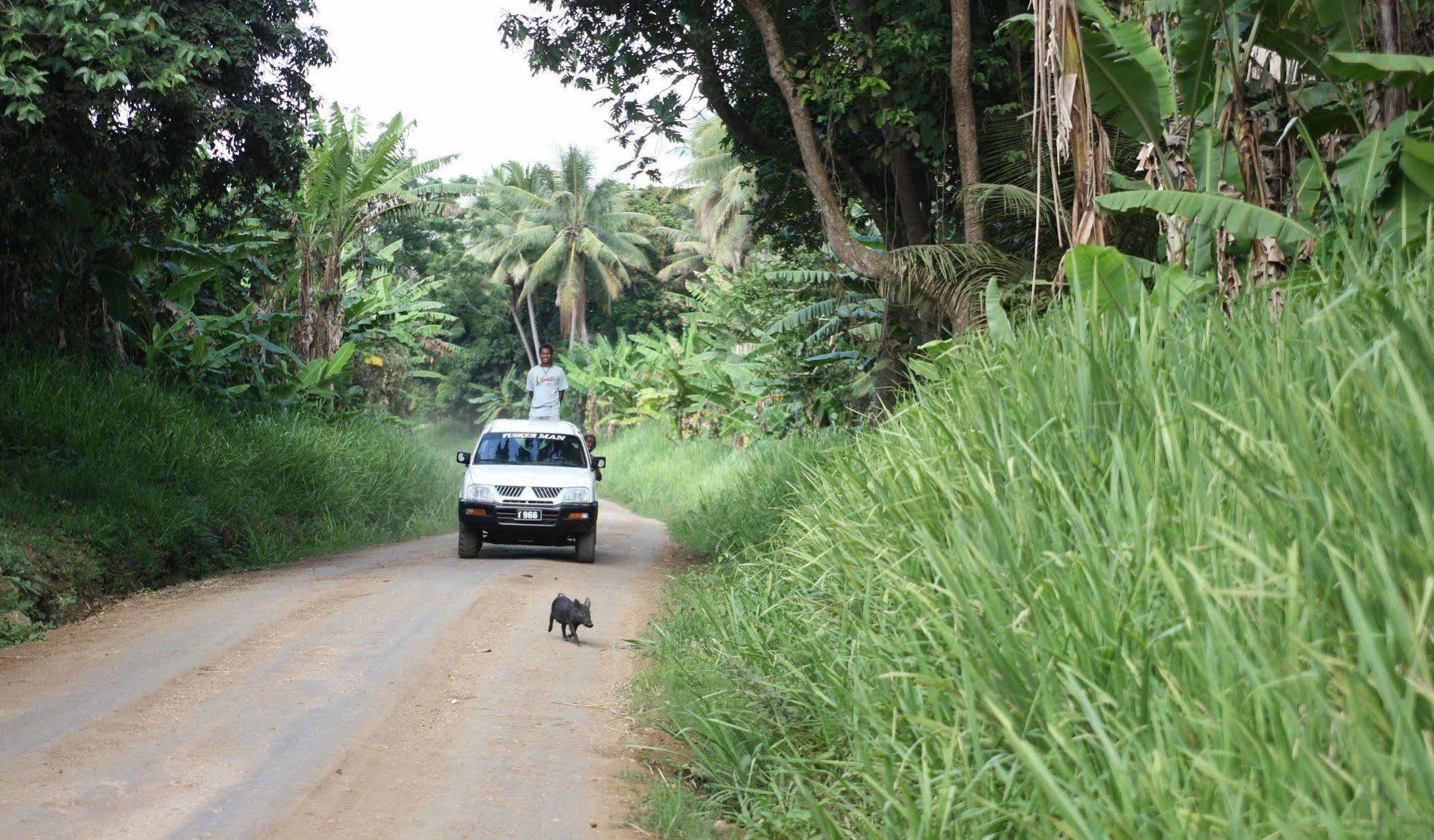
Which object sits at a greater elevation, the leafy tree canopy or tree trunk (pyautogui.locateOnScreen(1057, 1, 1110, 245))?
the leafy tree canopy

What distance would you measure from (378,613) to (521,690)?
2.76m

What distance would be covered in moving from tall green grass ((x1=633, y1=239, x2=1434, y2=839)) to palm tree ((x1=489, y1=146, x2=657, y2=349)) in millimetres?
54138

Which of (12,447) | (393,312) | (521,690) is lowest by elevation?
(521,690)

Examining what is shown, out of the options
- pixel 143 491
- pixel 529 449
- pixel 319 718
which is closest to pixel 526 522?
pixel 529 449

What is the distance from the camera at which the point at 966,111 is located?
443 inches

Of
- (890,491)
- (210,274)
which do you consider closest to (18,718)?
(890,491)

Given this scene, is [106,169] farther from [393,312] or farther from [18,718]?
[393,312]

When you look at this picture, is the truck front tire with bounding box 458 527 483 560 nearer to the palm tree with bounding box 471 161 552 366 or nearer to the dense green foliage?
the dense green foliage

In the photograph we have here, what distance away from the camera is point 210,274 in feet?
54.4

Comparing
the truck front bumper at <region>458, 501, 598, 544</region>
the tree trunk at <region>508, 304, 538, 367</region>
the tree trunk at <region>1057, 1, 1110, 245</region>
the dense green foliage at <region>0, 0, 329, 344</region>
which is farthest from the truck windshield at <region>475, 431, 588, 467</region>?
the tree trunk at <region>508, 304, 538, 367</region>

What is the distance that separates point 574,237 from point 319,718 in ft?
182

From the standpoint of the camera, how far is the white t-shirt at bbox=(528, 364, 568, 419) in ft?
57.3

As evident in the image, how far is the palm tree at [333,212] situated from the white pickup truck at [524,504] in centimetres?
729

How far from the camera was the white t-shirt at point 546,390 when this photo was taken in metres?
17.5
